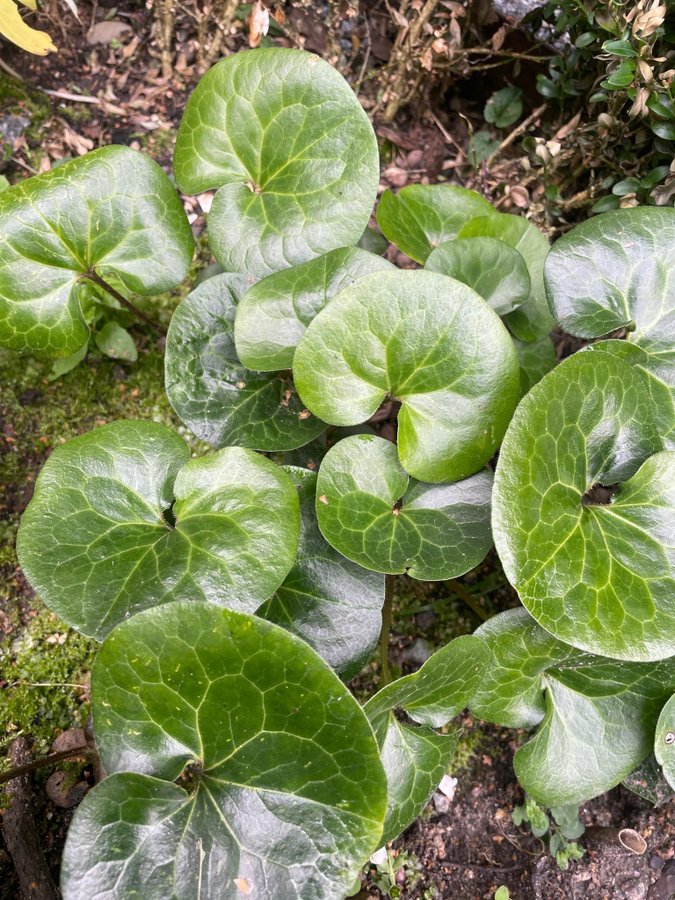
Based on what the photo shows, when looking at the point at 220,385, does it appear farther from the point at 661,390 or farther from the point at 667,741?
the point at 667,741

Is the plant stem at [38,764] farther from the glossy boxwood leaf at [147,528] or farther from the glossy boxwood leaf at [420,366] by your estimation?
the glossy boxwood leaf at [420,366]

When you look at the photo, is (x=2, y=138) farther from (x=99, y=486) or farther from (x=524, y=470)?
(x=524, y=470)

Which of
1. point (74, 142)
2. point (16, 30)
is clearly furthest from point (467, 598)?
point (74, 142)

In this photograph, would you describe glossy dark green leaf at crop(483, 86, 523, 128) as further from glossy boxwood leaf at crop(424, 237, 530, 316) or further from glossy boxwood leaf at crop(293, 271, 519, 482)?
glossy boxwood leaf at crop(293, 271, 519, 482)

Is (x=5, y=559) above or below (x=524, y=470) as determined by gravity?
below

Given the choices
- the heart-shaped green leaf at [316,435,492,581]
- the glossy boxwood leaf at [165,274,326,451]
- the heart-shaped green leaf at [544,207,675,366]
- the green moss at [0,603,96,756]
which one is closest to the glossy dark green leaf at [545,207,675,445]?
the heart-shaped green leaf at [544,207,675,366]

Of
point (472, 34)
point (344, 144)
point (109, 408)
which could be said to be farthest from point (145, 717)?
point (472, 34)
